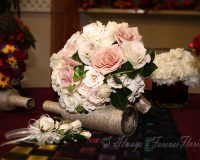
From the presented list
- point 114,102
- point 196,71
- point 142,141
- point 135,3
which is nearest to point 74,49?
point 114,102

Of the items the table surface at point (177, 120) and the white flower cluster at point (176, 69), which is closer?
the table surface at point (177, 120)

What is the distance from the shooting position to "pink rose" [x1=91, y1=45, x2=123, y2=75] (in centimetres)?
114

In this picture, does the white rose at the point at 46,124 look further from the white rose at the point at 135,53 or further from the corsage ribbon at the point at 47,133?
the white rose at the point at 135,53

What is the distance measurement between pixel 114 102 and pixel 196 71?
0.54m

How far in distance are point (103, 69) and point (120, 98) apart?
0.36ft

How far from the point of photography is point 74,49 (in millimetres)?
1239

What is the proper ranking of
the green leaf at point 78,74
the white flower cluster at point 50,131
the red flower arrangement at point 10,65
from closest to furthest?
the white flower cluster at point 50,131 → the green leaf at point 78,74 → the red flower arrangement at point 10,65

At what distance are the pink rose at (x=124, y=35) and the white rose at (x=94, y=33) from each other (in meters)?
0.05

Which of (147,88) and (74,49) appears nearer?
(74,49)

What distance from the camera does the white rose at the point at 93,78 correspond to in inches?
45.1

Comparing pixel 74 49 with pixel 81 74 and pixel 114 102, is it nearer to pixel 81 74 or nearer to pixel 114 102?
pixel 81 74

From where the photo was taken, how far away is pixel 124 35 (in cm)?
121

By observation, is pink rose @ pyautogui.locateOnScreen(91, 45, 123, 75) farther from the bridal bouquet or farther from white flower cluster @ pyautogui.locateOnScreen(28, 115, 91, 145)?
white flower cluster @ pyautogui.locateOnScreen(28, 115, 91, 145)

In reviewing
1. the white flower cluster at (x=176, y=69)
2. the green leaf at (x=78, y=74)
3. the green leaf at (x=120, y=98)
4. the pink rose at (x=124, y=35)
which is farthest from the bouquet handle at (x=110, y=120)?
the white flower cluster at (x=176, y=69)
